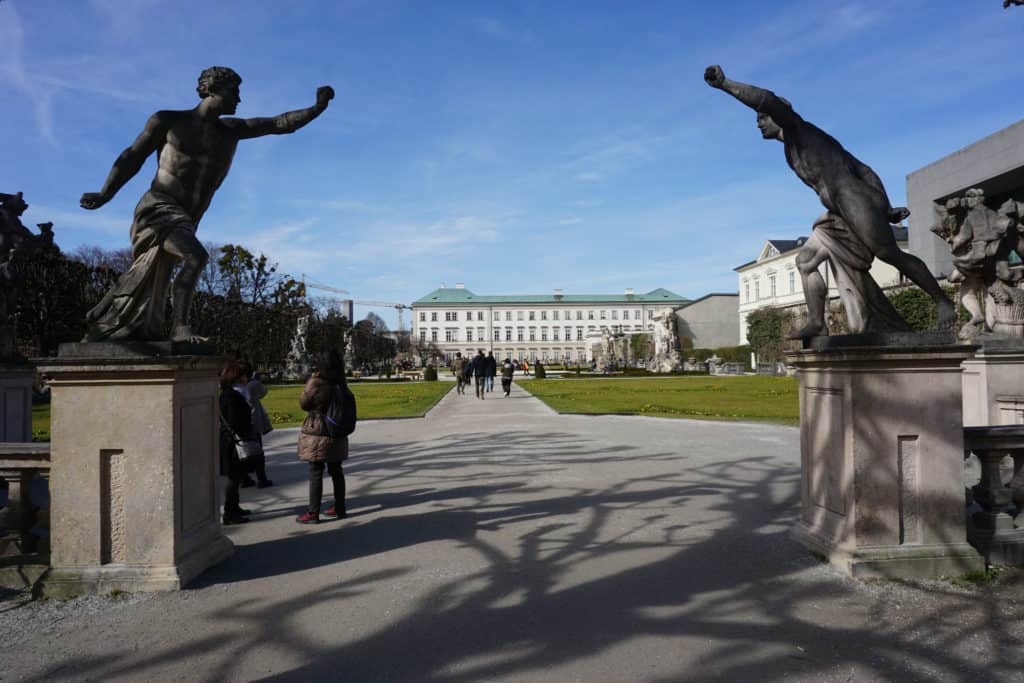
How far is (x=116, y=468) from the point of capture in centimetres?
404

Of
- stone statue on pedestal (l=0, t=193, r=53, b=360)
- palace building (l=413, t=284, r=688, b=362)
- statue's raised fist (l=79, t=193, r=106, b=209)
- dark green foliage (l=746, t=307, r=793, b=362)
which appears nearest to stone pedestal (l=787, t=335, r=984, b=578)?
statue's raised fist (l=79, t=193, r=106, b=209)

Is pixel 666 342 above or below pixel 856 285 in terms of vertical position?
above

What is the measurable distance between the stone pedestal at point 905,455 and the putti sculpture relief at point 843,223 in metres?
0.37

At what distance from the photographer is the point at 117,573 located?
398 centimetres

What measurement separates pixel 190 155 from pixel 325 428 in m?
2.54

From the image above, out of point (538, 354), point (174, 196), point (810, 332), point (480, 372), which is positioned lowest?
point (480, 372)

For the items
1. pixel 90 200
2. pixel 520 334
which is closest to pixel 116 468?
pixel 90 200

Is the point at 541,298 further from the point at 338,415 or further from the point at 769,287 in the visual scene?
the point at 338,415

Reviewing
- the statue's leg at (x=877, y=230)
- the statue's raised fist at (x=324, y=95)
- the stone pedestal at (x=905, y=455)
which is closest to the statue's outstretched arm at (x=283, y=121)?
the statue's raised fist at (x=324, y=95)

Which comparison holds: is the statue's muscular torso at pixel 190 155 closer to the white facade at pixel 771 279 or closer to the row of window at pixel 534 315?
the white facade at pixel 771 279

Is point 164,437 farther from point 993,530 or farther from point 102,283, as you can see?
point 102,283

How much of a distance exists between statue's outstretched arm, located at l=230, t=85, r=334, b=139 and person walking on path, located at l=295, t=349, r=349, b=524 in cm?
191

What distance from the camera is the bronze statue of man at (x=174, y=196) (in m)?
4.29

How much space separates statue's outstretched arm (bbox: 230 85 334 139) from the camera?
15.4 ft
